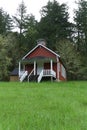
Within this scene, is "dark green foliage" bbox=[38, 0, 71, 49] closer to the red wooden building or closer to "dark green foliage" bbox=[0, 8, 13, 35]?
"dark green foliage" bbox=[0, 8, 13, 35]

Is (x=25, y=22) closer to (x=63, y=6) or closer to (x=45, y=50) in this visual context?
(x=63, y=6)

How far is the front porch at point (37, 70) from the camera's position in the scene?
41284 millimetres

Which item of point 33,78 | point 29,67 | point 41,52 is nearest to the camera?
point 33,78

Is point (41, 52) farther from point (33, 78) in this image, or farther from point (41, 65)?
point (33, 78)

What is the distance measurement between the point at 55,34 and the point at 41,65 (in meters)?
19.2

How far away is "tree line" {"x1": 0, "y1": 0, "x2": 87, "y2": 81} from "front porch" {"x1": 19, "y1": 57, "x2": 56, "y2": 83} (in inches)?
389

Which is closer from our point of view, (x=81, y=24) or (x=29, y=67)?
(x=29, y=67)

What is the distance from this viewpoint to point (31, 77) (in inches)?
1633

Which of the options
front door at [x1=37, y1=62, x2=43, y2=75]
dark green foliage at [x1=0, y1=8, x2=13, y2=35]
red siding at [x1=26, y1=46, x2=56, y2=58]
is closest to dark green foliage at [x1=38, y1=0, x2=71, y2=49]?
dark green foliage at [x1=0, y1=8, x2=13, y2=35]

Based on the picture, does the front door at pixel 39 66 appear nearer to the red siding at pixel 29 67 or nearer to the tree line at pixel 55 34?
the red siding at pixel 29 67

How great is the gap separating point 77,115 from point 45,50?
36.8 m

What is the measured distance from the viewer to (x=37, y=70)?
149ft

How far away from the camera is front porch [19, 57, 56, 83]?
41284mm

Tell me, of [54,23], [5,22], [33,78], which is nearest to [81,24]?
[54,23]
